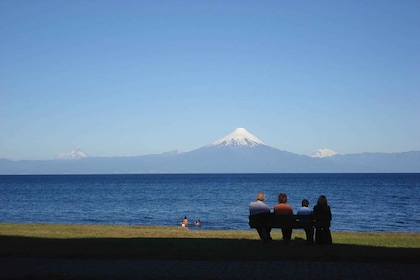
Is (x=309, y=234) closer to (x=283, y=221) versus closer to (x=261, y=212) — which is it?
(x=283, y=221)

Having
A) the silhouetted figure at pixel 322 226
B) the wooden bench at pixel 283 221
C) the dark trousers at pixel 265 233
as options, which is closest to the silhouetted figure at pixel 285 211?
the wooden bench at pixel 283 221

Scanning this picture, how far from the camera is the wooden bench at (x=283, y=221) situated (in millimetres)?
14720

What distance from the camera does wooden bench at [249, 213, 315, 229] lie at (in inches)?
580

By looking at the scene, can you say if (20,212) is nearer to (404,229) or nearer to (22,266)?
(404,229)

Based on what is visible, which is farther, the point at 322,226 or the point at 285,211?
the point at 285,211

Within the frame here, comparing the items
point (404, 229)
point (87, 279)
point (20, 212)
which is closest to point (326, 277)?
point (87, 279)

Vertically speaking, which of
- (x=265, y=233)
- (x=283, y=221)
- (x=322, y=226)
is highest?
(x=283, y=221)

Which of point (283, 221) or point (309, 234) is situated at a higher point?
point (283, 221)

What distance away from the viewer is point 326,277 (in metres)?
9.82

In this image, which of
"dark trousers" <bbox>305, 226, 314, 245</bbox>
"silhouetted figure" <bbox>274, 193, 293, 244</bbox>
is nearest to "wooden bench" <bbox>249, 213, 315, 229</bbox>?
"dark trousers" <bbox>305, 226, 314, 245</bbox>

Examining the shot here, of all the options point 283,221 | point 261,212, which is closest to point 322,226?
point 283,221

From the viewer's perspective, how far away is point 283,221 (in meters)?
14.8

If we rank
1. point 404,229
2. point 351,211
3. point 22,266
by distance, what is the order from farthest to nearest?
point 351,211 < point 404,229 < point 22,266

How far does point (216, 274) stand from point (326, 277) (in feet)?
6.33
